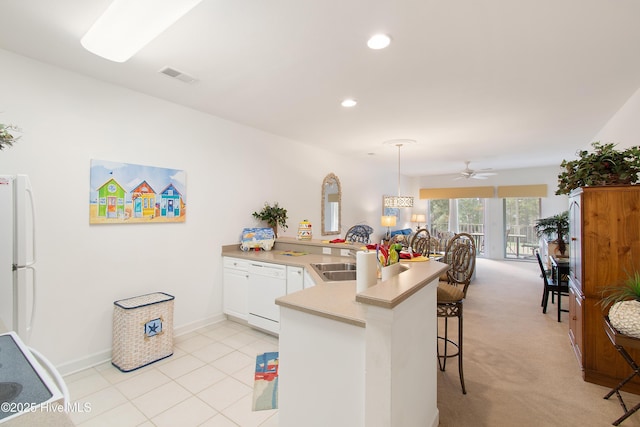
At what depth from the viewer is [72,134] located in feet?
8.63

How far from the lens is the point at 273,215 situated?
4.33 meters

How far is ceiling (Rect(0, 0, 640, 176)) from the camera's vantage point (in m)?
1.82

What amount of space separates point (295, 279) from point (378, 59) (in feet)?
7.10

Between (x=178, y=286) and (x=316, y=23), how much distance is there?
2997 millimetres

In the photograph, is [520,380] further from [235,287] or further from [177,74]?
[177,74]

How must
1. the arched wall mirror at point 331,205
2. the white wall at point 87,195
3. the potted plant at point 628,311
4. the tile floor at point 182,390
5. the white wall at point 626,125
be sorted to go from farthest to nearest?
the arched wall mirror at point 331,205, the white wall at point 626,125, the white wall at point 87,195, the tile floor at point 182,390, the potted plant at point 628,311

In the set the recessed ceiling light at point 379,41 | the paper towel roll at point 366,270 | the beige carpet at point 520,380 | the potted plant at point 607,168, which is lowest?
the beige carpet at point 520,380

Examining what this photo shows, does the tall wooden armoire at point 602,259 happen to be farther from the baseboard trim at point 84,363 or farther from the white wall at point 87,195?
the baseboard trim at point 84,363

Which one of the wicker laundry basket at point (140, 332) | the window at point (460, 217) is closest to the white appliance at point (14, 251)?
the wicker laundry basket at point (140, 332)

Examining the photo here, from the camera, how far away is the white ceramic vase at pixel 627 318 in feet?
6.26

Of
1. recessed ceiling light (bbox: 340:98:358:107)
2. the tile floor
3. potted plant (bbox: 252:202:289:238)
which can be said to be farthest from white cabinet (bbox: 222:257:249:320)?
recessed ceiling light (bbox: 340:98:358:107)

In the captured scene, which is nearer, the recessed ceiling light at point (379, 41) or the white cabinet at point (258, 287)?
the recessed ceiling light at point (379, 41)

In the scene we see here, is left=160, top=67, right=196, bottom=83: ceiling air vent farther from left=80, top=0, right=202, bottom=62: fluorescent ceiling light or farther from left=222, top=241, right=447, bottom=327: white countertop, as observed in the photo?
left=222, top=241, right=447, bottom=327: white countertop

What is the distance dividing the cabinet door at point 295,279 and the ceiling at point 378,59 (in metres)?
1.82
